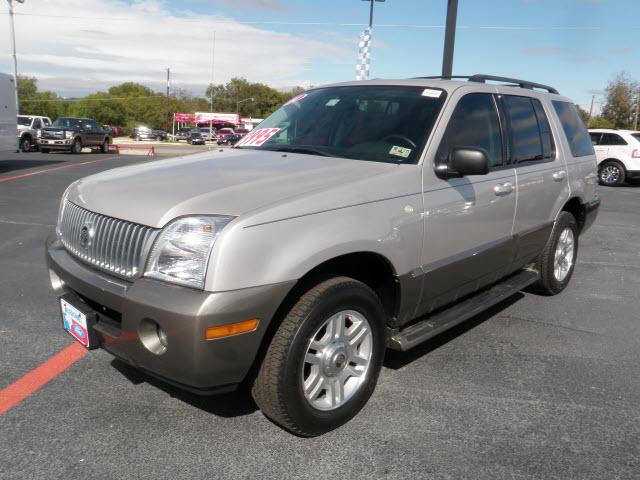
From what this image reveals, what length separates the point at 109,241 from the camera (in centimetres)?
267

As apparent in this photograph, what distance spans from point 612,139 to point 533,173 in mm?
14594

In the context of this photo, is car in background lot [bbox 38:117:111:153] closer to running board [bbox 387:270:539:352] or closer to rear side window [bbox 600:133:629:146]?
rear side window [bbox 600:133:629:146]

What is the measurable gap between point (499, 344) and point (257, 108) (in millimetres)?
109411

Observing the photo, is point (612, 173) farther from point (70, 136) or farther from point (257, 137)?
point (70, 136)

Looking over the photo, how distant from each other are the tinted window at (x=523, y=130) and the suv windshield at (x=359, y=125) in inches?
37.9

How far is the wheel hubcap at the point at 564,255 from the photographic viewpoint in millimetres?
5129

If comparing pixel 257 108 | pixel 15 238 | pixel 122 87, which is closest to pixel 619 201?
pixel 15 238

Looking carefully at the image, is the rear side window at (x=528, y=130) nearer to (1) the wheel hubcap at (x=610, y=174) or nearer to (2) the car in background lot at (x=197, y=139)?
(1) the wheel hubcap at (x=610, y=174)

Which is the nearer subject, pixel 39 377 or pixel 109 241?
pixel 109 241

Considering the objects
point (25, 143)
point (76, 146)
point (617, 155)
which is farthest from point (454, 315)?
point (76, 146)

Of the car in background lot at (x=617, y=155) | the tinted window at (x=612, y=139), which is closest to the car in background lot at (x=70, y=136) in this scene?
the car in background lot at (x=617, y=155)

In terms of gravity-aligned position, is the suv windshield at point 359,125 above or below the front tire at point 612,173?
above

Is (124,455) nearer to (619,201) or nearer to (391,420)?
(391,420)

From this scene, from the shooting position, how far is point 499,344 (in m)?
4.08
